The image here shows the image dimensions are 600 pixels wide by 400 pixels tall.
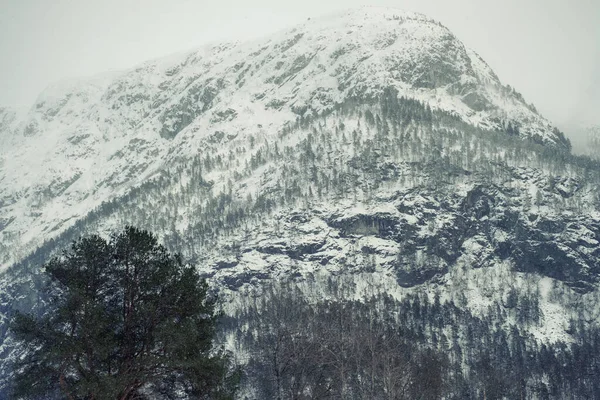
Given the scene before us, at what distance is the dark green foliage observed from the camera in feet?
97.1

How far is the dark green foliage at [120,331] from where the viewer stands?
2959 centimetres

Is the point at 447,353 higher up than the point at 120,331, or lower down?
lower down

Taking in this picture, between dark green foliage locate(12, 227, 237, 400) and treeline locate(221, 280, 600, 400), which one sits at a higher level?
dark green foliage locate(12, 227, 237, 400)

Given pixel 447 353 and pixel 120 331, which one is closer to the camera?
pixel 120 331

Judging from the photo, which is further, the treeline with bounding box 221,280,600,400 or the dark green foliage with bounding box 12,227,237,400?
the treeline with bounding box 221,280,600,400

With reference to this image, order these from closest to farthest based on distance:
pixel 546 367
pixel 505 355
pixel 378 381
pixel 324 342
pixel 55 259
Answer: pixel 55 259, pixel 324 342, pixel 378 381, pixel 546 367, pixel 505 355

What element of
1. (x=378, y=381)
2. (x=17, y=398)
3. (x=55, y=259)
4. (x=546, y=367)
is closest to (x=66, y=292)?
(x=55, y=259)

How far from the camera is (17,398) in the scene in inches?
1214

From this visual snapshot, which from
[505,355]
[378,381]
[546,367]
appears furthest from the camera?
[505,355]

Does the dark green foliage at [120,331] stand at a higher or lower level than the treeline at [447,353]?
higher

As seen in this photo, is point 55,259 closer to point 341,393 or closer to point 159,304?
point 159,304

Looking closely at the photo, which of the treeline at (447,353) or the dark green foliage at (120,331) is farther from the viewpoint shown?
the treeline at (447,353)

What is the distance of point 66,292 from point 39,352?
10.1ft

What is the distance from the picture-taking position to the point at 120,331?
30.7 m
